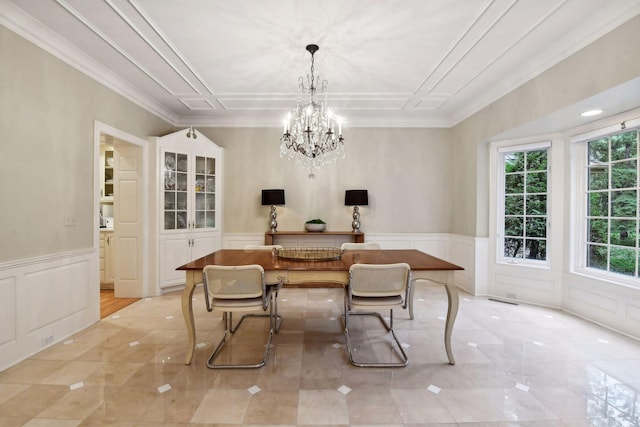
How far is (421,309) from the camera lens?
373 cm

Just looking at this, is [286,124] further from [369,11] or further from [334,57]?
[369,11]

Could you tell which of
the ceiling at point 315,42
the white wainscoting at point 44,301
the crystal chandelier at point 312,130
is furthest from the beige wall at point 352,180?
the white wainscoting at point 44,301

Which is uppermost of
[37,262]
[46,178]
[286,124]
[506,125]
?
[506,125]

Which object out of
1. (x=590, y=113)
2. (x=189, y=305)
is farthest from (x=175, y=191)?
(x=590, y=113)

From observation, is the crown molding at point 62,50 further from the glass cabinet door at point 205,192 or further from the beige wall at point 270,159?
the glass cabinet door at point 205,192

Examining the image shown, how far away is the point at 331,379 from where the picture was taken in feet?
7.17

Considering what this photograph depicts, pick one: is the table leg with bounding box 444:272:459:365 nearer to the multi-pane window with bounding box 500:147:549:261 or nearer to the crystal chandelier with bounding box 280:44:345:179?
the crystal chandelier with bounding box 280:44:345:179

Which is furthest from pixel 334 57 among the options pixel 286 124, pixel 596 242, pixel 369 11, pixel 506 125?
pixel 596 242

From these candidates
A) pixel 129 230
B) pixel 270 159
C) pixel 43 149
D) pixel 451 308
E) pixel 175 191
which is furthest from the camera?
pixel 270 159

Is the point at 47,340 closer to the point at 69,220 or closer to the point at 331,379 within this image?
the point at 69,220

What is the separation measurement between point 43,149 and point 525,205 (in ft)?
18.3

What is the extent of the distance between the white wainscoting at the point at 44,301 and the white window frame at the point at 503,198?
17.2 ft

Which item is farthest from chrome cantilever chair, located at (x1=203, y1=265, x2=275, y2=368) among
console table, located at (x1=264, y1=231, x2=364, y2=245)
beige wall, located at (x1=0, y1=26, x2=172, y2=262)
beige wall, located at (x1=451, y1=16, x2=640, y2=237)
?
beige wall, located at (x1=451, y1=16, x2=640, y2=237)

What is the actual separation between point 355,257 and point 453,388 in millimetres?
1296
